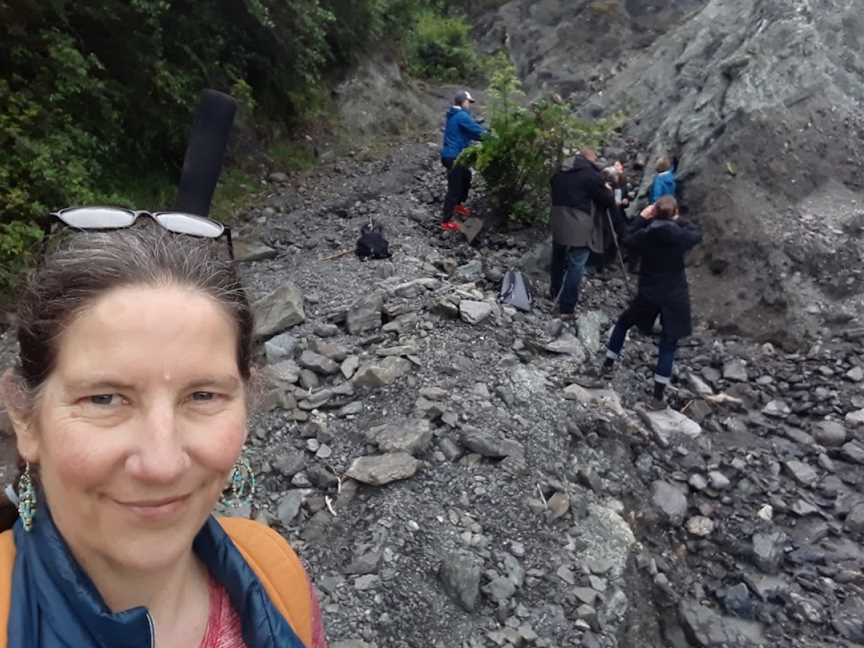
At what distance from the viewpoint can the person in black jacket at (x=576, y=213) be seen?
777cm

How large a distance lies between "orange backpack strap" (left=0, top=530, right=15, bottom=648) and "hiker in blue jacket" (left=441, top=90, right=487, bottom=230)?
8711mm

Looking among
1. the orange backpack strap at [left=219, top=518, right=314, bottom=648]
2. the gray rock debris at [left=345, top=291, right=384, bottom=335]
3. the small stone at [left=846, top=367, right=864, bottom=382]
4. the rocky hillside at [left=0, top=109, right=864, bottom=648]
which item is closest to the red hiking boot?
the rocky hillside at [left=0, top=109, right=864, bottom=648]

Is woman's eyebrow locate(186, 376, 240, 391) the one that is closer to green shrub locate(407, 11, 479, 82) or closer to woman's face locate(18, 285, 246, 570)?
woman's face locate(18, 285, 246, 570)

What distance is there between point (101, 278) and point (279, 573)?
0.84 metres

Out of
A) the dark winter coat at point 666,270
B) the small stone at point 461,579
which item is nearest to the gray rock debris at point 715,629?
the small stone at point 461,579

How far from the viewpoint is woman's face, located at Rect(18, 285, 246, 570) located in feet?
4.08

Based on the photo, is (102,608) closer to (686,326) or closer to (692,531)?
(692,531)

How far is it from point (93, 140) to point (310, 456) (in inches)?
210

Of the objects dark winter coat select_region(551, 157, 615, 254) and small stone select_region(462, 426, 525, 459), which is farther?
dark winter coat select_region(551, 157, 615, 254)

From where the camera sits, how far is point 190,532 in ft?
4.42

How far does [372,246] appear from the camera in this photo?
8.49 m

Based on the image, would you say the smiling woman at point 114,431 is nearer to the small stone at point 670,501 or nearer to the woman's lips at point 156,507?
the woman's lips at point 156,507

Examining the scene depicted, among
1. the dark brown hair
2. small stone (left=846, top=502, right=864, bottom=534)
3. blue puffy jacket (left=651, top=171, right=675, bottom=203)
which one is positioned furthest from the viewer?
blue puffy jacket (left=651, top=171, right=675, bottom=203)

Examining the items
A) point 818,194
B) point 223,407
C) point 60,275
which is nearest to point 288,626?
point 223,407
